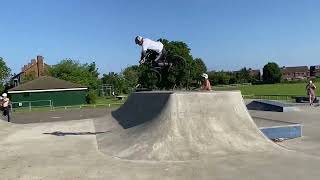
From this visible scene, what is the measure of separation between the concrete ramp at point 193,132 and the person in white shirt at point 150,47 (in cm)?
178

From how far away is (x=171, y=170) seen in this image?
7.89 m

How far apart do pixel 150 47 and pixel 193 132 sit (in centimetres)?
383

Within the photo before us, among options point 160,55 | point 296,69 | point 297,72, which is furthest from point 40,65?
point 296,69

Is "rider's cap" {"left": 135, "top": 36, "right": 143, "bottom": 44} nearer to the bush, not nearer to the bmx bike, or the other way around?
the bmx bike

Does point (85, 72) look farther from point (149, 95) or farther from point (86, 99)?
point (149, 95)

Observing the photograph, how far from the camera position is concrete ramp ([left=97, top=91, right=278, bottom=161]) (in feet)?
30.2

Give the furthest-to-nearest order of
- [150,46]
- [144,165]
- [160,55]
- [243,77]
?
[243,77] < [160,55] < [150,46] < [144,165]

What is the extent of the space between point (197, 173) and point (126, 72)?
8285 centimetres

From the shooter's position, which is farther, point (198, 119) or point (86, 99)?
point (86, 99)

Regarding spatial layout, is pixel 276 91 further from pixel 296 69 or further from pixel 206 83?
pixel 296 69

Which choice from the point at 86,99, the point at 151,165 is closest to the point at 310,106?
the point at 151,165

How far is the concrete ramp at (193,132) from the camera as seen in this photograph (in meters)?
9.22

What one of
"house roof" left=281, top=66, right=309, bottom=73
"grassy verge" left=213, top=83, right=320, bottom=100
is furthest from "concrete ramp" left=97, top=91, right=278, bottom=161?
"house roof" left=281, top=66, right=309, bottom=73

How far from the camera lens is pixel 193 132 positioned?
9734mm
